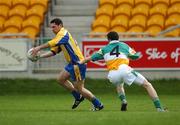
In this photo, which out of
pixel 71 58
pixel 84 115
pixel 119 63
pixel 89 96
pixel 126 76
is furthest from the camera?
pixel 71 58

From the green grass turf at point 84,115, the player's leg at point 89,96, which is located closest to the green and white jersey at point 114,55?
the green grass turf at point 84,115

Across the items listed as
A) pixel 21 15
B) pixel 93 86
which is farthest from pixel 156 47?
pixel 21 15

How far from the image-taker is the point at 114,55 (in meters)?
17.2

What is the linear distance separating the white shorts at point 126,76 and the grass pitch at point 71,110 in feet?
2.37

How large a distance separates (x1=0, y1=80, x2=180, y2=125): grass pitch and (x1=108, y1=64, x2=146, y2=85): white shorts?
72 centimetres

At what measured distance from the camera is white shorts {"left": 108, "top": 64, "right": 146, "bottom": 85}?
1692cm

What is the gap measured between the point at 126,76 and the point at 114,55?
1.95 ft

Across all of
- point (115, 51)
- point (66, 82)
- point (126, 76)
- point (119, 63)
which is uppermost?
point (115, 51)

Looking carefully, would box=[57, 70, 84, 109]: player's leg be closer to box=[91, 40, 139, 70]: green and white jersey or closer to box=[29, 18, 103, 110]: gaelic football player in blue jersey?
box=[29, 18, 103, 110]: gaelic football player in blue jersey

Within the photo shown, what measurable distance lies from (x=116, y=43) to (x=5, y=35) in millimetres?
11833

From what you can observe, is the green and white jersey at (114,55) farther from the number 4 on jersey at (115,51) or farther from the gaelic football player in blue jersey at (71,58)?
the gaelic football player in blue jersey at (71,58)

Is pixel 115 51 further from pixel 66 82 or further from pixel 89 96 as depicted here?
pixel 66 82

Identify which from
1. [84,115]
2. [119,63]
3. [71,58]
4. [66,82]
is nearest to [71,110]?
[66,82]

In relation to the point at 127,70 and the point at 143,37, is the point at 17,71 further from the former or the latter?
the point at 127,70
